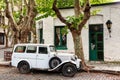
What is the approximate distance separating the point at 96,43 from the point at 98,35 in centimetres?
76

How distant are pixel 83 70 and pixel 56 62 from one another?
2431 millimetres


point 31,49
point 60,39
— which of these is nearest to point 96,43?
point 60,39

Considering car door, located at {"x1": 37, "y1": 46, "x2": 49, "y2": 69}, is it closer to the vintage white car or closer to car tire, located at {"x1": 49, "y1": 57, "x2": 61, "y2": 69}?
the vintage white car

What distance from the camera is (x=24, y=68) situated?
14.9 meters

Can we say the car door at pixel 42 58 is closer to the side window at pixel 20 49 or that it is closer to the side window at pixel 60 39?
the side window at pixel 20 49

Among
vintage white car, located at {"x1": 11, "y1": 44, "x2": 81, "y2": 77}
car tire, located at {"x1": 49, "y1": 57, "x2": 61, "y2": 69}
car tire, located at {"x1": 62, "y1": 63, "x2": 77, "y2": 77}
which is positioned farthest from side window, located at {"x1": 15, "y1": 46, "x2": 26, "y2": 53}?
car tire, located at {"x1": 62, "y1": 63, "x2": 77, "y2": 77}

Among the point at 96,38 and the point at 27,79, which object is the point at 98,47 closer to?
the point at 96,38

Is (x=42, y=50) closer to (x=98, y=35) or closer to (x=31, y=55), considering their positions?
(x=31, y=55)

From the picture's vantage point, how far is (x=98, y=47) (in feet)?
69.2

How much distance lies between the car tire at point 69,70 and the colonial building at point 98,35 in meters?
7.38

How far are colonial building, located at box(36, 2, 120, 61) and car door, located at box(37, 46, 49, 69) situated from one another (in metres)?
7.52

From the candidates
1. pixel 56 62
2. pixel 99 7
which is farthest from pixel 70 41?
pixel 56 62

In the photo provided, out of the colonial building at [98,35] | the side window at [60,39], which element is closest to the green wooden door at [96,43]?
the colonial building at [98,35]

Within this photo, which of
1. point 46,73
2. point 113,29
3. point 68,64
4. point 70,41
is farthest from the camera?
point 70,41
